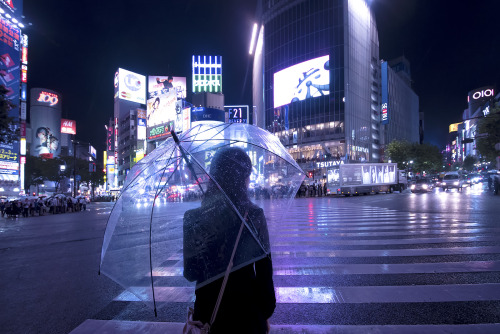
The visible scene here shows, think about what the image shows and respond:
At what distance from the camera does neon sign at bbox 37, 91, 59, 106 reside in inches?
4018

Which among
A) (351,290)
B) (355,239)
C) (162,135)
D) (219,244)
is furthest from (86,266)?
(162,135)

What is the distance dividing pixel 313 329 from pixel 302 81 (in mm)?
60354

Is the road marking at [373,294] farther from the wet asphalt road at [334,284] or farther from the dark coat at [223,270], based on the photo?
the dark coat at [223,270]

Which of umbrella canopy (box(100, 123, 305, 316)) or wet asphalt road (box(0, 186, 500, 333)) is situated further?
wet asphalt road (box(0, 186, 500, 333))

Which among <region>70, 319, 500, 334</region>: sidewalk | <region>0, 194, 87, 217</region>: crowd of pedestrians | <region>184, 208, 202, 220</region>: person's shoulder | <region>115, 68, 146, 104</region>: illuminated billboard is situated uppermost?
<region>115, 68, 146, 104</region>: illuminated billboard

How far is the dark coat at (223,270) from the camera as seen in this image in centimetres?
166

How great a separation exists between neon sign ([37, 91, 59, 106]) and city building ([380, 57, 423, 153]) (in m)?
111

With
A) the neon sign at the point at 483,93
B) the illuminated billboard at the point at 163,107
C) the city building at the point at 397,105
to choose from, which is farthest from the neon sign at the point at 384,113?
the neon sign at the point at 483,93

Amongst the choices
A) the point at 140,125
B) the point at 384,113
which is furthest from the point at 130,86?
the point at 384,113

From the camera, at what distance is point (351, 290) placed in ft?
13.9

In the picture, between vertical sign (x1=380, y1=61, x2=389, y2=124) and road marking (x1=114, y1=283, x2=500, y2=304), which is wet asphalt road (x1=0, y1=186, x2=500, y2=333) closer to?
road marking (x1=114, y1=283, x2=500, y2=304)

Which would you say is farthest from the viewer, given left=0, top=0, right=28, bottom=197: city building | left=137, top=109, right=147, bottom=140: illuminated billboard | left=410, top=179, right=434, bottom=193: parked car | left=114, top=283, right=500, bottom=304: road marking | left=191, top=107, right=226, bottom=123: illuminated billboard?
left=137, top=109, right=147, bottom=140: illuminated billboard

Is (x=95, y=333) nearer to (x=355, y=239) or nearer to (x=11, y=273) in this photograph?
(x=11, y=273)

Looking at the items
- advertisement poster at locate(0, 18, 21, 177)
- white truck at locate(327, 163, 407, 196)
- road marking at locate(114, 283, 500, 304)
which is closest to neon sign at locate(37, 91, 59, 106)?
advertisement poster at locate(0, 18, 21, 177)
